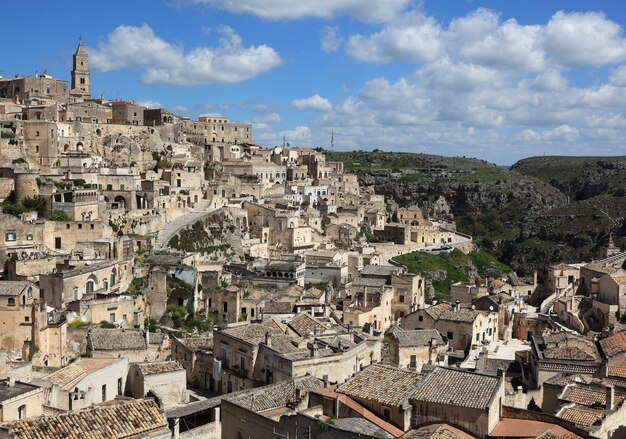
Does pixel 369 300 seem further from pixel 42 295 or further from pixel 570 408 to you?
pixel 570 408

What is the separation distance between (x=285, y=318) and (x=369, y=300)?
29.1 ft

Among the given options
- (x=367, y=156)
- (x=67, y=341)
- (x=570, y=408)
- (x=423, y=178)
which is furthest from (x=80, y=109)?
(x=367, y=156)

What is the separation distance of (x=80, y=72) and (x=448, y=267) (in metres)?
44.5

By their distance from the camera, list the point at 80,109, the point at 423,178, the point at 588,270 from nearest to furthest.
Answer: the point at 588,270 → the point at 80,109 → the point at 423,178

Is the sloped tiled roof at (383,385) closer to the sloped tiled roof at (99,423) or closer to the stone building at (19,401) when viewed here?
the sloped tiled roof at (99,423)

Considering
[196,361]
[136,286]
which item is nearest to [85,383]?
[196,361]

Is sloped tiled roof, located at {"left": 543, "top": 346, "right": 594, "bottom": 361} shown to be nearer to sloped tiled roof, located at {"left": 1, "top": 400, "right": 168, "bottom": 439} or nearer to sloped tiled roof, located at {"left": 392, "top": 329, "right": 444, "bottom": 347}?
sloped tiled roof, located at {"left": 392, "top": 329, "right": 444, "bottom": 347}

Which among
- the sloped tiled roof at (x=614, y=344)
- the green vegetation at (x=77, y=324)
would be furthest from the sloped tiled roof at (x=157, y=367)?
A: the sloped tiled roof at (x=614, y=344)

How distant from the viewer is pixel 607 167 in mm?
138750

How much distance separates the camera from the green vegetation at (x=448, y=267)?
6053 centimetres

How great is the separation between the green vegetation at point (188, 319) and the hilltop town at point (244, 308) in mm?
131

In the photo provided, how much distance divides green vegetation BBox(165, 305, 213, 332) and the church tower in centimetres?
4949

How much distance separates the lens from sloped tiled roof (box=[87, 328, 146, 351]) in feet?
→ 92.5

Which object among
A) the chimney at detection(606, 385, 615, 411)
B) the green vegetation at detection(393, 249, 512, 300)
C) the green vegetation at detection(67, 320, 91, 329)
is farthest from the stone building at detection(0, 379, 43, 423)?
the green vegetation at detection(393, 249, 512, 300)
